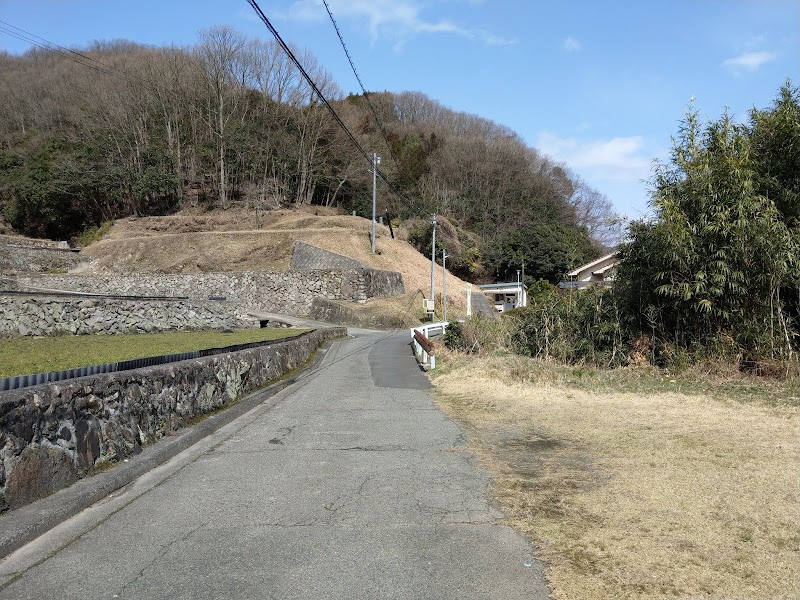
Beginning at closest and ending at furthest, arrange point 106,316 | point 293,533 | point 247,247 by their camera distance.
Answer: point 293,533
point 106,316
point 247,247

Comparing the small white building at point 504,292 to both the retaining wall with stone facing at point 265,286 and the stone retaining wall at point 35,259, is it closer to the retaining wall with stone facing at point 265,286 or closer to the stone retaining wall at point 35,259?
the retaining wall with stone facing at point 265,286

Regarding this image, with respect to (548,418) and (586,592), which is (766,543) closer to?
(586,592)

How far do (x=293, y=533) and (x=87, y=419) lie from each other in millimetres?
2487

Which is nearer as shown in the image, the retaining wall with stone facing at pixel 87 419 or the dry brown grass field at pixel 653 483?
the dry brown grass field at pixel 653 483

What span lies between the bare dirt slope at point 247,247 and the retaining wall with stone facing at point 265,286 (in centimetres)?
197

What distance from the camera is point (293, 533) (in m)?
4.22

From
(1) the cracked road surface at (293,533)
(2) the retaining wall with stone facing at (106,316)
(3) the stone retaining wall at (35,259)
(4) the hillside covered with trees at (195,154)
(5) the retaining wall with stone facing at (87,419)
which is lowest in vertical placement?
(1) the cracked road surface at (293,533)


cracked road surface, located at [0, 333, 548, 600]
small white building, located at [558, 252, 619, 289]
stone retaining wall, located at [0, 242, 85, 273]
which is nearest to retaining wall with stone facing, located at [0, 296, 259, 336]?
small white building, located at [558, 252, 619, 289]

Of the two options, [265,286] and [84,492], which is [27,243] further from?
[84,492]

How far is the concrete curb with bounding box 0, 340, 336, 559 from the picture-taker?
404 centimetres

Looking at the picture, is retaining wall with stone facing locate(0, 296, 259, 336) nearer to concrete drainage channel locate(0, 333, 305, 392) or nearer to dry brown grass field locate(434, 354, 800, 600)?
concrete drainage channel locate(0, 333, 305, 392)

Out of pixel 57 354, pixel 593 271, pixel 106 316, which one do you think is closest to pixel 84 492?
pixel 57 354

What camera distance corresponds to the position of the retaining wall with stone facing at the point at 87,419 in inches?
176

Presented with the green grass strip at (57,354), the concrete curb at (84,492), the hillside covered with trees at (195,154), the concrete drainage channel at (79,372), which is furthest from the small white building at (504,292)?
the concrete curb at (84,492)
